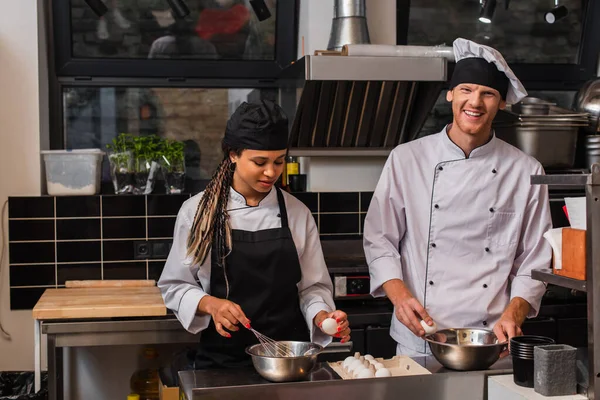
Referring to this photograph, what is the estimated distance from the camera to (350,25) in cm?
385

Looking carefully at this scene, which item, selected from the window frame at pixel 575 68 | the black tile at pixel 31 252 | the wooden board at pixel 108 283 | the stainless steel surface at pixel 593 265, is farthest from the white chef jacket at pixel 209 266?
the window frame at pixel 575 68

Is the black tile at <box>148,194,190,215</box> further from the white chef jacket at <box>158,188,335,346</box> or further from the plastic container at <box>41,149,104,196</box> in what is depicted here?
the white chef jacket at <box>158,188,335,346</box>

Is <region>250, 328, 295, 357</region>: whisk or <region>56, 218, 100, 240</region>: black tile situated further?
<region>56, 218, 100, 240</region>: black tile

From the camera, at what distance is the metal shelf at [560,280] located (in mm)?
1839

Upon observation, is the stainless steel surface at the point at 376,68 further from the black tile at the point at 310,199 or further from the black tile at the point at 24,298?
the black tile at the point at 24,298

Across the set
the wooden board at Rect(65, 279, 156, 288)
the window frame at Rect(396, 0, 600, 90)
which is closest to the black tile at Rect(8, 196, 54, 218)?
the wooden board at Rect(65, 279, 156, 288)

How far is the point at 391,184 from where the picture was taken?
2.71 metres

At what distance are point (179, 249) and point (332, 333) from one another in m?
0.57

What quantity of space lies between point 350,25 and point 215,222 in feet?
5.79

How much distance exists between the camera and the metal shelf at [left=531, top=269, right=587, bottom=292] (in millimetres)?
1839

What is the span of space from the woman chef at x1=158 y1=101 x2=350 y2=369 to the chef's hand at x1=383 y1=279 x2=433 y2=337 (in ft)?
0.68

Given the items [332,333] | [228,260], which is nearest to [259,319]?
[228,260]

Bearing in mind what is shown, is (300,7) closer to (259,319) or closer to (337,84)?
(337,84)

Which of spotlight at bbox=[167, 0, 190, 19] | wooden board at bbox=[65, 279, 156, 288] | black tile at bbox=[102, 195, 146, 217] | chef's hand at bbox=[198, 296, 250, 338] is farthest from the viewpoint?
spotlight at bbox=[167, 0, 190, 19]
